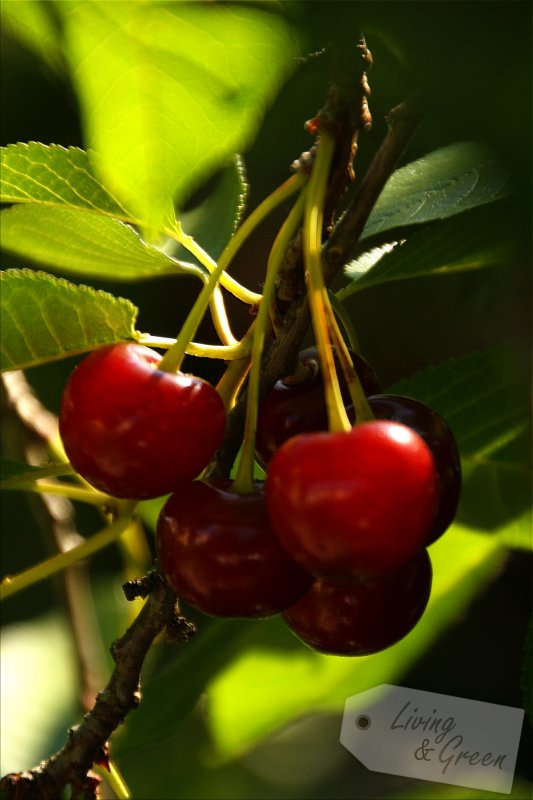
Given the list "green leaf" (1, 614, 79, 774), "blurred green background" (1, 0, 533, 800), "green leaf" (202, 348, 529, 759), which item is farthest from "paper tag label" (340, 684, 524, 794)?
"green leaf" (1, 614, 79, 774)

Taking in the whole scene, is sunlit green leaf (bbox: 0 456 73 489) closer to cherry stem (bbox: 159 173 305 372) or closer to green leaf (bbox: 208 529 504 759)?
cherry stem (bbox: 159 173 305 372)

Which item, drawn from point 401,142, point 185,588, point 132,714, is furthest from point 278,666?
point 401,142

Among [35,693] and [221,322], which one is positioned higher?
[221,322]

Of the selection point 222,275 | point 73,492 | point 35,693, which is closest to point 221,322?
point 222,275

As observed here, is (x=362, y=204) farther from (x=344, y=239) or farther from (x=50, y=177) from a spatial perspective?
(x=50, y=177)

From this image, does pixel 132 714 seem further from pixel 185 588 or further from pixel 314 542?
pixel 314 542

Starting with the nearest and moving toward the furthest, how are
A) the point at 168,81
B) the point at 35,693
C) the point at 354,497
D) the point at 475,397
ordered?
the point at 168,81 → the point at 354,497 → the point at 475,397 → the point at 35,693

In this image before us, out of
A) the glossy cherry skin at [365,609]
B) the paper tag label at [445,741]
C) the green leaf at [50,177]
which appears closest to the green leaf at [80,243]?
the green leaf at [50,177]

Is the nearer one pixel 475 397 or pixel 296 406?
pixel 296 406
